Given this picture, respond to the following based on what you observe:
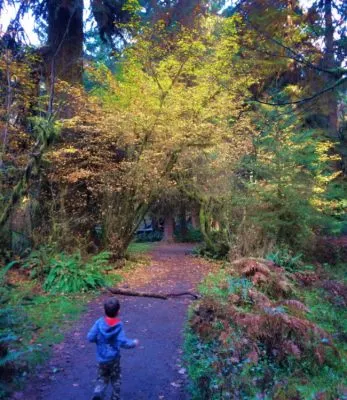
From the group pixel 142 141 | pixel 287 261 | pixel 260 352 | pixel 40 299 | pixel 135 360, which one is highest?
pixel 142 141

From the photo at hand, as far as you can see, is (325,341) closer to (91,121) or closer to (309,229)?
(309,229)

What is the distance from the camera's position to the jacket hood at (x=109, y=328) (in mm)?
4312

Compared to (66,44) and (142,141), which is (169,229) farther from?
(66,44)

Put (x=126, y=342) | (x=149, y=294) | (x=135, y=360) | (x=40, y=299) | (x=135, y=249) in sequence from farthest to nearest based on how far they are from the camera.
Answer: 1. (x=135, y=249)
2. (x=149, y=294)
3. (x=40, y=299)
4. (x=135, y=360)
5. (x=126, y=342)

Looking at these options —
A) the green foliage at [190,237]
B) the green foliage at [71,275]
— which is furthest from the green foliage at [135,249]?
the green foliage at [190,237]

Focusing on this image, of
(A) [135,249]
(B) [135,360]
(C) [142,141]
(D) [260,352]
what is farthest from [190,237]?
(D) [260,352]

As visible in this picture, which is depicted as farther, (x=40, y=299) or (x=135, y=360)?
(x=40, y=299)

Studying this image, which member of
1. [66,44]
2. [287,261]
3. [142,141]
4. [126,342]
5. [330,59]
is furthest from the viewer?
[66,44]

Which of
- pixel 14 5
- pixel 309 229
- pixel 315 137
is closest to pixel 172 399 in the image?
pixel 309 229

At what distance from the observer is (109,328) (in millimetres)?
4324

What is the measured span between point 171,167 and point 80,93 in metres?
3.85

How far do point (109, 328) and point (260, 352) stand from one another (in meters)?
1.92

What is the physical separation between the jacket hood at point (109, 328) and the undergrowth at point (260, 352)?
1.14m

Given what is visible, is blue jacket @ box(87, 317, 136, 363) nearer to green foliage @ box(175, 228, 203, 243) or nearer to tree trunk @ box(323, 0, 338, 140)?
tree trunk @ box(323, 0, 338, 140)
